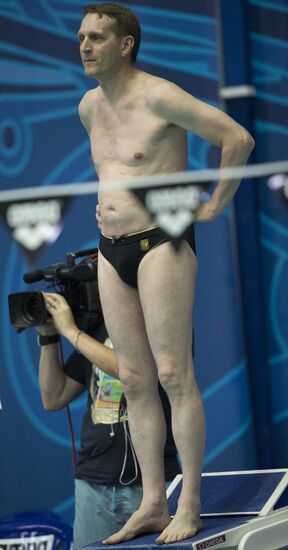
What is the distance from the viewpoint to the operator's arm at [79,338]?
11.4 ft

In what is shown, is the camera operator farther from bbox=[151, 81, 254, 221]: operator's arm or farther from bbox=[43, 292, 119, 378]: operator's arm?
bbox=[151, 81, 254, 221]: operator's arm

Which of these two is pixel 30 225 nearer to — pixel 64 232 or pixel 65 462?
pixel 64 232

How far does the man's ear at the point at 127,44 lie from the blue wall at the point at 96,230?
95cm

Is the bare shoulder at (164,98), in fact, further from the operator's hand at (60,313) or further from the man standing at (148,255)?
the operator's hand at (60,313)

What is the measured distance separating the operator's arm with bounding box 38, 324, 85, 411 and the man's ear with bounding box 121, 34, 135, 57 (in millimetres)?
1013

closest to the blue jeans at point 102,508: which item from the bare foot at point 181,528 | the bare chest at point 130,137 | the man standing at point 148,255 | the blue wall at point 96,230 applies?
the man standing at point 148,255

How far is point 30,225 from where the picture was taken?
388 centimetres

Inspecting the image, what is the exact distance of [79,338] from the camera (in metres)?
3.58

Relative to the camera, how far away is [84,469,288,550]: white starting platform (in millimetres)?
3012

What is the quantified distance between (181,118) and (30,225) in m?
0.94

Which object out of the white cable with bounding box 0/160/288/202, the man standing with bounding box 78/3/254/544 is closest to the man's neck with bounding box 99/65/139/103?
the man standing with bounding box 78/3/254/544

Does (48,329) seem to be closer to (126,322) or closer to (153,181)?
(126,322)

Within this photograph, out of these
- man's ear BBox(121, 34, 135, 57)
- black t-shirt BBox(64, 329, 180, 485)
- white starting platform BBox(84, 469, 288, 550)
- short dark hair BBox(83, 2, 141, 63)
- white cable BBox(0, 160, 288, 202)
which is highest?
short dark hair BBox(83, 2, 141, 63)

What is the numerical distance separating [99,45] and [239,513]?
1451 millimetres
